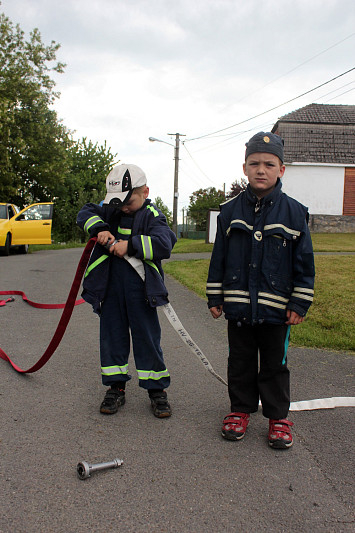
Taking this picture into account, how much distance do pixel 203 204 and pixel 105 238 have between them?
6621cm

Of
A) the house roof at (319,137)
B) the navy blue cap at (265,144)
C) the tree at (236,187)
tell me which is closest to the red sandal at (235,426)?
the navy blue cap at (265,144)

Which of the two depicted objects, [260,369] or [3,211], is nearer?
[260,369]

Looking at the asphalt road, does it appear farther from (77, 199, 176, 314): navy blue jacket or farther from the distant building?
the distant building

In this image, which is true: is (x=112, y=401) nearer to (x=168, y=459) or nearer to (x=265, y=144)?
(x=168, y=459)

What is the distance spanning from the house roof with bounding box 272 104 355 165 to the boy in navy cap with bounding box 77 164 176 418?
27743mm

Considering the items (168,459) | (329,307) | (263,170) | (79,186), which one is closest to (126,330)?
(168,459)

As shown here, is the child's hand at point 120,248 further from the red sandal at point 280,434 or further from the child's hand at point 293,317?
the red sandal at point 280,434

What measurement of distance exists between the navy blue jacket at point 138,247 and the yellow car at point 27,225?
45.1 feet

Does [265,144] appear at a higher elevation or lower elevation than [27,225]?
higher

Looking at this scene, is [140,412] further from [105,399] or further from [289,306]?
[289,306]

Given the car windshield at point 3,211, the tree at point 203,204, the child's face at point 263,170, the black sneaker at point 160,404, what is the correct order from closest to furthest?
the child's face at point 263,170
the black sneaker at point 160,404
the car windshield at point 3,211
the tree at point 203,204

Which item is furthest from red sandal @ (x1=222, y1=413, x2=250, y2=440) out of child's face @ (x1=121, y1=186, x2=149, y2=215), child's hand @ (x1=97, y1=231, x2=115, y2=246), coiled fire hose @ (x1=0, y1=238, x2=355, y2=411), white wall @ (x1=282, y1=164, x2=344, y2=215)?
white wall @ (x1=282, y1=164, x2=344, y2=215)

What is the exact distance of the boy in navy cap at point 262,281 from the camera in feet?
9.18

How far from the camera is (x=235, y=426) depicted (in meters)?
2.89
